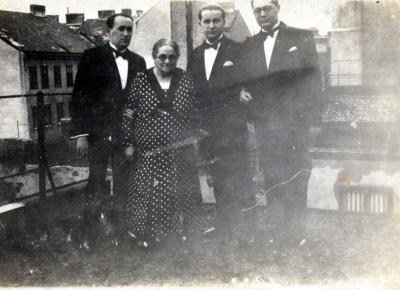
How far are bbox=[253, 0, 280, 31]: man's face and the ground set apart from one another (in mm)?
1992

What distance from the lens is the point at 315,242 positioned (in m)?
3.82

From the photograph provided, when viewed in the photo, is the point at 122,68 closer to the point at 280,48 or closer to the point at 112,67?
the point at 112,67

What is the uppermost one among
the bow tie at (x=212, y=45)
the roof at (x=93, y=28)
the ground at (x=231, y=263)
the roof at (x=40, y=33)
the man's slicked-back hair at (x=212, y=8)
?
the roof at (x=40, y=33)

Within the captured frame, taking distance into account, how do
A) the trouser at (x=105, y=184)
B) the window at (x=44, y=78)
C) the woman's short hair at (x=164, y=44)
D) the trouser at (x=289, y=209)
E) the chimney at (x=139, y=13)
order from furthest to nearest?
the window at (x=44, y=78)
the chimney at (x=139, y=13)
the trouser at (x=105, y=184)
the trouser at (x=289, y=209)
the woman's short hair at (x=164, y=44)

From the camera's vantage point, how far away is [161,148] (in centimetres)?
362

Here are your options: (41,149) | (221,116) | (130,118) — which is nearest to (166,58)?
(130,118)

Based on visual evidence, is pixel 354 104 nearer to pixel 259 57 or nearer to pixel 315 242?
pixel 259 57

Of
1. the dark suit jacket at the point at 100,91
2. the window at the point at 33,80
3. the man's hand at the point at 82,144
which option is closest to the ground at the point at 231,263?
the man's hand at the point at 82,144

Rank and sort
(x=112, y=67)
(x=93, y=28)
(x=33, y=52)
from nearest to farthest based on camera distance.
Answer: (x=112, y=67) → (x=93, y=28) → (x=33, y=52)

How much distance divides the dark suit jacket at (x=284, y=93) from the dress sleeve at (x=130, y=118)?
1040 mm

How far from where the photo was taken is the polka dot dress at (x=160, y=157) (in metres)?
3.55

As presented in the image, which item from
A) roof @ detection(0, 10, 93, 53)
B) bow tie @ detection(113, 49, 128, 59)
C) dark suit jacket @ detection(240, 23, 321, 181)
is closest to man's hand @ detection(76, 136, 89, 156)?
bow tie @ detection(113, 49, 128, 59)

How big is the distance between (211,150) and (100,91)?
1270 mm

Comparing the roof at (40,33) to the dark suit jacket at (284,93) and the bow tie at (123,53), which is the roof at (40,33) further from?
the dark suit jacket at (284,93)
